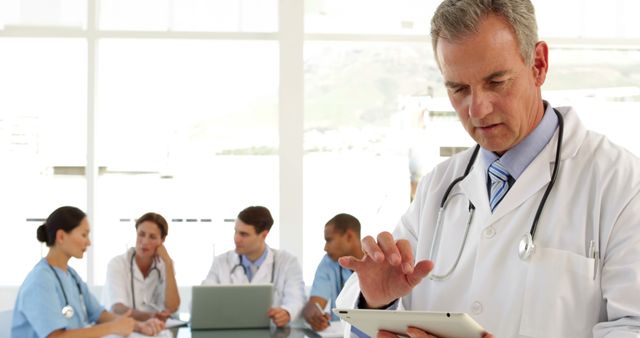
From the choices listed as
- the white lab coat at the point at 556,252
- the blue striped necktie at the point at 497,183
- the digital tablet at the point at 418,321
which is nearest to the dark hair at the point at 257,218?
the white lab coat at the point at 556,252

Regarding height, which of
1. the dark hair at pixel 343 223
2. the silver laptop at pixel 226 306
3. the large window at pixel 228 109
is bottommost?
the silver laptop at pixel 226 306

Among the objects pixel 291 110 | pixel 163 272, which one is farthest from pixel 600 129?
pixel 163 272

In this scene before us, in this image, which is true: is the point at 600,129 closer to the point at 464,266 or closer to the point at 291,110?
the point at 291,110

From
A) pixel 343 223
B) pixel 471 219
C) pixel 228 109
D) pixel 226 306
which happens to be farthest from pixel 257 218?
pixel 471 219

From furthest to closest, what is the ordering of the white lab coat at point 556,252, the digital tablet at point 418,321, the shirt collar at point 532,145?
the shirt collar at point 532,145
the white lab coat at point 556,252
the digital tablet at point 418,321

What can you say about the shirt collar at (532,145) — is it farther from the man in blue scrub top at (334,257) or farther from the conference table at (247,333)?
the man in blue scrub top at (334,257)

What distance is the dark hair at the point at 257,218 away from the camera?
18.1 feet

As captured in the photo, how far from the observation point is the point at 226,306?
4.90 meters

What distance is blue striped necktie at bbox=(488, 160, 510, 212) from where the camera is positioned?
1.89 metres

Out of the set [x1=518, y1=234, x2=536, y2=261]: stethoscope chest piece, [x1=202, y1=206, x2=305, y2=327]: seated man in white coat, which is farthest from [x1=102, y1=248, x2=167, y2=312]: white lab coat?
[x1=518, y1=234, x2=536, y2=261]: stethoscope chest piece

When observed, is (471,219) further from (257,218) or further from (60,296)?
(257,218)

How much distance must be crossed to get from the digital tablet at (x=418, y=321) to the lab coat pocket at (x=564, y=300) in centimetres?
19

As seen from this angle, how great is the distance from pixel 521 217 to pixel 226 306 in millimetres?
3280

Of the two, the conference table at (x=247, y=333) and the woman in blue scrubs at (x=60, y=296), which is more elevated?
the woman in blue scrubs at (x=60, y=296)
